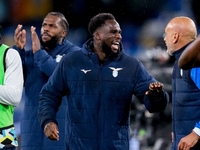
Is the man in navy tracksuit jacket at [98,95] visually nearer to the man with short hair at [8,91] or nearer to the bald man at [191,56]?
the man with short hair at [8,91]

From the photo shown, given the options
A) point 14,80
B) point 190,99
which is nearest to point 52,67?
point 14,80

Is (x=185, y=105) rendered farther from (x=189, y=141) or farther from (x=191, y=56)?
(x=191, y=56)

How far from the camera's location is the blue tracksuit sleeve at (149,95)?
3033mm

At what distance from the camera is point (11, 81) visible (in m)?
2.91

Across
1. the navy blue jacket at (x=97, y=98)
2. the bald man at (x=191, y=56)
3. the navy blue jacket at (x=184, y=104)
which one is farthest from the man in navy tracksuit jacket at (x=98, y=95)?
the bald man at (x=191, y=56)

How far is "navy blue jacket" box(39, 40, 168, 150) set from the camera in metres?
3.13

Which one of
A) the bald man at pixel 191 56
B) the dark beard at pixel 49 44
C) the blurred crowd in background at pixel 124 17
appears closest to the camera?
the bald man at pixel 191 56

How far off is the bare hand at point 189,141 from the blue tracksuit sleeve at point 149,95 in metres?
0.28

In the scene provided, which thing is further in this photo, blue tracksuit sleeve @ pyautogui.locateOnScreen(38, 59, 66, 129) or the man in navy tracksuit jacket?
Answer: blue tracksuit sleeve @ pyautogui.locateOnScreen(38, 59, 66, 129)

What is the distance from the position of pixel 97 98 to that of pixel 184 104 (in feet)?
2.08

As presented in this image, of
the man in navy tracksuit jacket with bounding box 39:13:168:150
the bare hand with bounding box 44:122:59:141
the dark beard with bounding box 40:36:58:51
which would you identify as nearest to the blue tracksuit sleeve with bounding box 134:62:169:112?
the man in navy tracksuit jacket with bounding box 39:13:168:150

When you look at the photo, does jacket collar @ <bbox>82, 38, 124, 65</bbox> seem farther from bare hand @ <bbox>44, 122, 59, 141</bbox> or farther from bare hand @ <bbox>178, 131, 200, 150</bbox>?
bare hand @ <bbox>178, 131, 200, 150</bbox>

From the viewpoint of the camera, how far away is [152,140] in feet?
22.8

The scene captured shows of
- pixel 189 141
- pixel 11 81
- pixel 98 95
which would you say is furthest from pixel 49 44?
pixel 189 141
